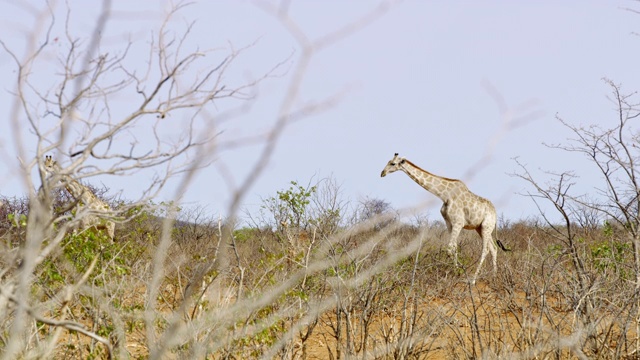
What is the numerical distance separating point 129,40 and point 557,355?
3.15 m

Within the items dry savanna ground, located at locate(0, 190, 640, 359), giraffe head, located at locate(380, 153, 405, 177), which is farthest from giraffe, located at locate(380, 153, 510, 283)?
dry savanna ground, located at locate(0, 190, 640, 359)

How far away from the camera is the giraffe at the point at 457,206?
12.5 meters

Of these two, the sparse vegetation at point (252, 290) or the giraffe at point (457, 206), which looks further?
the giraffe at point (457, 206)

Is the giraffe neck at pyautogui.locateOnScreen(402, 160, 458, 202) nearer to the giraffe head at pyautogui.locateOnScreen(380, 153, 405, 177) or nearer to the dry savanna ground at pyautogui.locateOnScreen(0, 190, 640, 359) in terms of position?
the giraffe head at pyautogui.locateOnScreen(380, 153, 405, 177)

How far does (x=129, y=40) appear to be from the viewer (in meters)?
2.97

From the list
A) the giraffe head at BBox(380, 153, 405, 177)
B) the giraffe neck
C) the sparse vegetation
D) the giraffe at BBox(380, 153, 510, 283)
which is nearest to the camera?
the sparse vegetation

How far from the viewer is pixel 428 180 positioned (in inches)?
524

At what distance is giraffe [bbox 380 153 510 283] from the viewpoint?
1246 centimetres

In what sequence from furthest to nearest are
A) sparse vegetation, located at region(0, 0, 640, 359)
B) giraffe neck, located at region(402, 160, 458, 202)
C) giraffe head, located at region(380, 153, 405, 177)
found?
giraffe neck, located at region(402, 160, 458, 202) → giraffe head, located at region(380, 153, 405, 177) → sparse vegetation, located at region(0, 0, 640, 359)

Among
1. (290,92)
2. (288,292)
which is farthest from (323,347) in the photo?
(290,92)

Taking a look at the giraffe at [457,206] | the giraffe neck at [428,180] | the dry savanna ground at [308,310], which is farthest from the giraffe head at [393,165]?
the dry savanna ground at [308,310]

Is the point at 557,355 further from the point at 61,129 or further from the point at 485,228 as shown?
the point at 485,228

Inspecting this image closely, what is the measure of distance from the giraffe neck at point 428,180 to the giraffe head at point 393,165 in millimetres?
157

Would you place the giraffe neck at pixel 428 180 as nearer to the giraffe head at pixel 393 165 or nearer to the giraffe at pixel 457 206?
the giraffe at pixel 457 206
